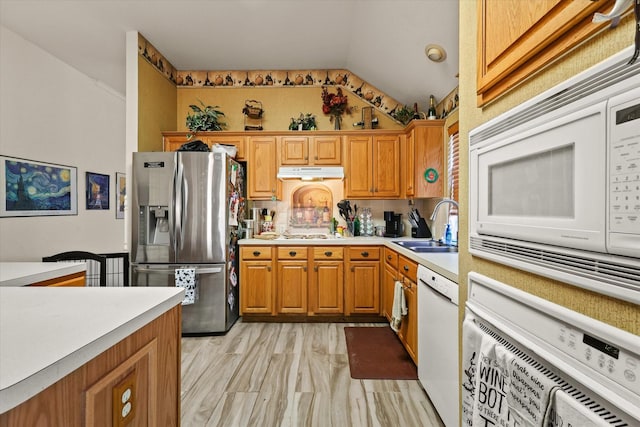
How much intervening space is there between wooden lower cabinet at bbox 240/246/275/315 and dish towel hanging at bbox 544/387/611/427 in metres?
2.88

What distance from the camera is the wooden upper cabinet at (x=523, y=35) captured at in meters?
0.67

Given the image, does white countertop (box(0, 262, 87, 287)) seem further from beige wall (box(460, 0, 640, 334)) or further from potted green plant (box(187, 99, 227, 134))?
potted green plant (box(187, 99, 227, 134))

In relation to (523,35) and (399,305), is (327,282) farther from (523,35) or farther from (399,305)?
(523,35)

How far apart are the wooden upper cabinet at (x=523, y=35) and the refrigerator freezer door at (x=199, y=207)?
2489 millimetres

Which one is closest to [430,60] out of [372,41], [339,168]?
[372,41]

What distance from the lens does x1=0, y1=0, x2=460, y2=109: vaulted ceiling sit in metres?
2.67

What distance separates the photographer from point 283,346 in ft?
9.14

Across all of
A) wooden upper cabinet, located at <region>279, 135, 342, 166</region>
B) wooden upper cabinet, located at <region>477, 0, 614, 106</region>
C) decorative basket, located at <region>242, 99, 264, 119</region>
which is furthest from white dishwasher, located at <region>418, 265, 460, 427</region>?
decorative basket, located at <region>242, 99, 264, 119</region>

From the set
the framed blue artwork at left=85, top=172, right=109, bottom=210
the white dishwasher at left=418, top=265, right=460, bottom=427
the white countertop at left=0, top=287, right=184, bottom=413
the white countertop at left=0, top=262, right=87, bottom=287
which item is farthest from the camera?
the framed blue artwork at left=85, top=172, right=109, bottom=210

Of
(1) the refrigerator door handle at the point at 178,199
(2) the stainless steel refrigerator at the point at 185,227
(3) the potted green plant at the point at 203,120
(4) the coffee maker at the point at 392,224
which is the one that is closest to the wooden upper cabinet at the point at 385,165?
(4) the coffee maker at the point at 392,224

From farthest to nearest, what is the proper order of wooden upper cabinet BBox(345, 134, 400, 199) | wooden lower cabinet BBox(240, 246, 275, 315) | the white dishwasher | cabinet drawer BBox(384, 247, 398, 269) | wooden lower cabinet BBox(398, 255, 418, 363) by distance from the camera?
1. wooden upper cabinet BBox(345, 134, 400, 199)
2. wooden lower cabinet BBox(240, 246, 275, 315)
3. cabinet drawer BBox(384, 247, 398, 269)
4. wooden lower cabinet BBox(398, 255, 418, 363)
5. the white dishwasher

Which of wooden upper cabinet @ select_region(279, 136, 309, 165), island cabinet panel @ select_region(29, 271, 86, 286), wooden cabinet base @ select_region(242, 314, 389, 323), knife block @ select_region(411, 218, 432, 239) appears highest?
wooden upper cabinet @ select_region(279, 136, 309, 165)

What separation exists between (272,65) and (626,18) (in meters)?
3.82

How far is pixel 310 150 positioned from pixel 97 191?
294 cm
